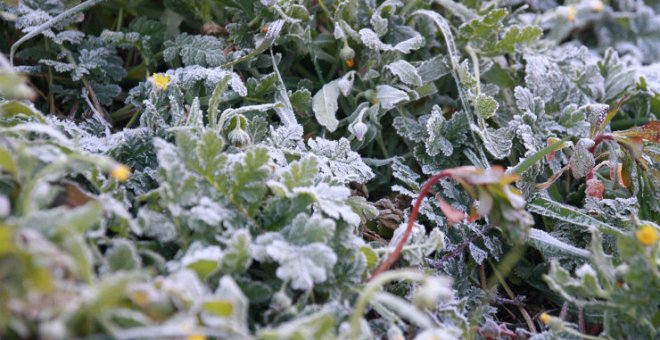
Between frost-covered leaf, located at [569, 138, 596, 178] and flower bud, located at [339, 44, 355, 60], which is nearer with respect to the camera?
frost-covered leaf, located at [569, 138, 596, 178]

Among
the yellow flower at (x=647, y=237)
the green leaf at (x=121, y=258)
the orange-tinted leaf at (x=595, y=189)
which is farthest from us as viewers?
the orange-tinted leaf at (x=595, y=189)

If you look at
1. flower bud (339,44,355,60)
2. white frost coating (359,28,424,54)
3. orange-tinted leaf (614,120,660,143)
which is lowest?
orange-tinted leaf (614,120,660,143)

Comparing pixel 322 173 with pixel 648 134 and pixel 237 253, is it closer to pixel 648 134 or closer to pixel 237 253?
pixel 237 253

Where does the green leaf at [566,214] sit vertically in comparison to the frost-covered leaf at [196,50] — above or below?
below

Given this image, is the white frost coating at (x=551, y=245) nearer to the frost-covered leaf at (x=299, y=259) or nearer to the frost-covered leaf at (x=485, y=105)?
the frost-covered leaf at (x=485, y=105)

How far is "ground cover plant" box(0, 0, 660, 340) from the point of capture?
87 centimetres

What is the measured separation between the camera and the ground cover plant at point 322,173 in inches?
34.3

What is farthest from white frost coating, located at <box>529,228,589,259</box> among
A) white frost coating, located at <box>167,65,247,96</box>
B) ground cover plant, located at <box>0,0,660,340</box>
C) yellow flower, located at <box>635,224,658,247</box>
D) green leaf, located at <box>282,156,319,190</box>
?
white frost coating, located at <box>167,65,247,96</box>

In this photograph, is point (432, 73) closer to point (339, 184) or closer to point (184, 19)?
point (339, 184)

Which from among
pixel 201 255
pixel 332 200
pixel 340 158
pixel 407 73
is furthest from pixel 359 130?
pixel 201 255

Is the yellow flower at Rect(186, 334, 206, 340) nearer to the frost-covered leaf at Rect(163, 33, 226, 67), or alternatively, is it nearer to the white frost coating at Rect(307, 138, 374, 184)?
the white frost coating at Rect(307, 138, 374, 184)

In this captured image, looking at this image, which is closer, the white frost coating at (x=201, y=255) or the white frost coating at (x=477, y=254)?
the white frost coating at (x=201, y=255)

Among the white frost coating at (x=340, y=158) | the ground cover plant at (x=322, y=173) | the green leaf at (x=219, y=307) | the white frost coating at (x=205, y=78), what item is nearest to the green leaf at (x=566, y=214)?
the ground cover plant at (x=322, y=173)

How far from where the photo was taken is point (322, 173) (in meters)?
1.31
